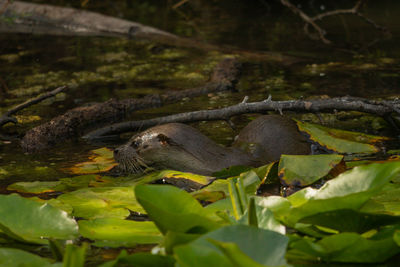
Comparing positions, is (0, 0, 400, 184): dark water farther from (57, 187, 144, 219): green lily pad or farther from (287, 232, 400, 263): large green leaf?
(287, 232, 400, 263): large green leaf

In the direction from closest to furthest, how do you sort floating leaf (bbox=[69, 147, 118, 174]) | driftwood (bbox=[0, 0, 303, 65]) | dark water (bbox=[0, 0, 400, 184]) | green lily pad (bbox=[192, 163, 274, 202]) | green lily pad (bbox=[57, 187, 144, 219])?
green lily pad (bbox=[57, 187, 144, 219]) → green lily pad (bbox=[192, 163, 274, 202]) → floating leaf (bbox=[69, 147, 118, 174]) → dark water (bbox=[0, 0, 400, 184]) → driftwood (bbox=[0, 0, 303, 65])

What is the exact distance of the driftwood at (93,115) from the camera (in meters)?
4.21

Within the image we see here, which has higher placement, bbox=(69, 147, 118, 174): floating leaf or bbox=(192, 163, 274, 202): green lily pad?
bbox=(192, 163, 274, 202): green lily pad

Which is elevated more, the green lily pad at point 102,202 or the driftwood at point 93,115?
the green lily pad at point 102,202

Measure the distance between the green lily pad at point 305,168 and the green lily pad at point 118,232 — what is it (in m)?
0.75

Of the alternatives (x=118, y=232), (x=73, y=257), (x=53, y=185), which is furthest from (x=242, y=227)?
(x=53, y=185)

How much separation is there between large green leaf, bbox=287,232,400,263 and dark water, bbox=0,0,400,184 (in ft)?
6.62

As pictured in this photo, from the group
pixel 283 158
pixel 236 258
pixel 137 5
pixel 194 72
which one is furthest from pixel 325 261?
pixel 137 5

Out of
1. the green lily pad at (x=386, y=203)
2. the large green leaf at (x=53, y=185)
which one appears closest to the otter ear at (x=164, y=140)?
the large green leaf at (x=53, y=185)

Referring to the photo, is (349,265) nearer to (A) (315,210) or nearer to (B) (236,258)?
(A) (315,210)

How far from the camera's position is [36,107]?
543cm

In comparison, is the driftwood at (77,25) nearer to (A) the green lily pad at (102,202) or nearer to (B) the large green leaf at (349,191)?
(A) the green lily pad at (102,202)

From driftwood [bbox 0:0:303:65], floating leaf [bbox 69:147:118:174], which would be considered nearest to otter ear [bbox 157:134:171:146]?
floating leaf [bbox 69:147:118:174]

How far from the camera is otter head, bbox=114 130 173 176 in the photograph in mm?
3521
